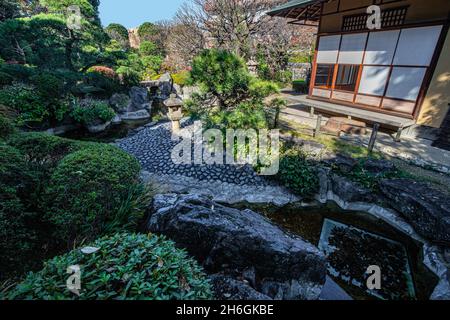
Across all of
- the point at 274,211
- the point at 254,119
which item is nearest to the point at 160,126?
the point at 254,119

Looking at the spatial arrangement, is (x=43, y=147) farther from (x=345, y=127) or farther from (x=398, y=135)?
(x=398, y=135)

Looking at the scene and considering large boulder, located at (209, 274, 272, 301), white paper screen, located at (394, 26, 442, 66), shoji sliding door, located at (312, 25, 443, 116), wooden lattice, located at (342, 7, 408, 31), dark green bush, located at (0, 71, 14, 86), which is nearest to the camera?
large boulder, located at (209, 274, 272, 301)

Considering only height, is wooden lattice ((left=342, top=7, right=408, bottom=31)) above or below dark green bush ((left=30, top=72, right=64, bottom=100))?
above

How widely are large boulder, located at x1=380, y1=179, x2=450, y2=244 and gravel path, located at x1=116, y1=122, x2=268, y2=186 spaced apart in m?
3.01

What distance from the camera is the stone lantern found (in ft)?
26.3

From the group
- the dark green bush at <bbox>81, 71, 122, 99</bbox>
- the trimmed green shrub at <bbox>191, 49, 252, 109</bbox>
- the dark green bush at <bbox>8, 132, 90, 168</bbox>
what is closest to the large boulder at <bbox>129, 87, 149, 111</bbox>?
the dark green bush at <bbox>81, 71, 122, 99</bbox>

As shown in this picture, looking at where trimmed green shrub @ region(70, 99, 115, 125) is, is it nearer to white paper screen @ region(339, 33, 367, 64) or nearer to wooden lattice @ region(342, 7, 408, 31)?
white paper screen @ region(339, 33, 367, 64)

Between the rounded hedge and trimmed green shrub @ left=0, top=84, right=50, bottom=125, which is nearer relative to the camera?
the rounded hedge

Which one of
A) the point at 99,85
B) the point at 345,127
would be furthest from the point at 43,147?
the point at 99,85

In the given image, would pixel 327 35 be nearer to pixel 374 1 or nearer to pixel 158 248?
pixel 374 1

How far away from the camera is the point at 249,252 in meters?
3.20

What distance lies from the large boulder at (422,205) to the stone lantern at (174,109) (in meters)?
6.90

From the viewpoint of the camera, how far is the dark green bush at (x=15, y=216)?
8.43 ft

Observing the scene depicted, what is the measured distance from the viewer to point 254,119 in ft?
19.6
